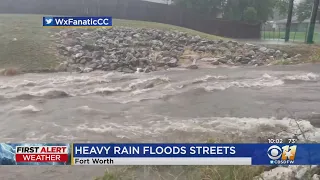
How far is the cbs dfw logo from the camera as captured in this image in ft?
8.68

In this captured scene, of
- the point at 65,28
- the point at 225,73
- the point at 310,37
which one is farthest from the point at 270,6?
the point at 65,28

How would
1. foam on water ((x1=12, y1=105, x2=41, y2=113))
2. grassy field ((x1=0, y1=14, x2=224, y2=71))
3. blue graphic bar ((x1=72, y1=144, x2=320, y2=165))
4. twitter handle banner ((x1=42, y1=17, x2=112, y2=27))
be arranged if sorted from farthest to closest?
foam on water ((x1=12, y1=105, x2=41, y2=113)) < grassy field ((x1=0, y1=14, x2=224, y2=71)) < twitter handle banner ((x1=42, y1=17, x2=112, y2=27)) < blue graphic bar ((x1=72, y1=144, x2=320, y2=165))

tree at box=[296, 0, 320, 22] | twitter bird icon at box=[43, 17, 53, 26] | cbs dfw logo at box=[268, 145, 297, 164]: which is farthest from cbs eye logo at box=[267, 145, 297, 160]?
twitter bird icon at box=[43, 17, 53, 26]

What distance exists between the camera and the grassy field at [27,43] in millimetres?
3078

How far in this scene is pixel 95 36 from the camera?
3.15 m

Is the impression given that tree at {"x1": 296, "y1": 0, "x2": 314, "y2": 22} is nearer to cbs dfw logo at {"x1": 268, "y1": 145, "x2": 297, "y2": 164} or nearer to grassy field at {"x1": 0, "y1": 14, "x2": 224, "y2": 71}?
grassy field at {"x1": 0, "y1": 14, "x2": 224, "y2": 71}

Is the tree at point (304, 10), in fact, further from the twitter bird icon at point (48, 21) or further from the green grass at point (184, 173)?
the twitter bird icon at point (48, 21)

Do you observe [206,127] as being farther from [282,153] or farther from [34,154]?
[34,154]

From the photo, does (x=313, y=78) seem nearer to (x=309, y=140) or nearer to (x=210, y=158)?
(x=309, y=140)

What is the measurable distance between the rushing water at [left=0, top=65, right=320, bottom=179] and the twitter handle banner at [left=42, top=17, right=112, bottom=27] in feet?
1.94

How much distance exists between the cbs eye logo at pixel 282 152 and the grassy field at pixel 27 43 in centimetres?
125

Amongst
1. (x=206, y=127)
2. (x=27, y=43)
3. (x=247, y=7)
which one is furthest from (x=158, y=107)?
(x=27, y=43)

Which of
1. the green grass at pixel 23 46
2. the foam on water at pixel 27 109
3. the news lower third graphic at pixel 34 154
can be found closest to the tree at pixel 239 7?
the green grass at pixel 23 46

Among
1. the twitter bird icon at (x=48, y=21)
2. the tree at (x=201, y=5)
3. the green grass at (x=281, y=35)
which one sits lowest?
the green grass at (x=281, y=35)
